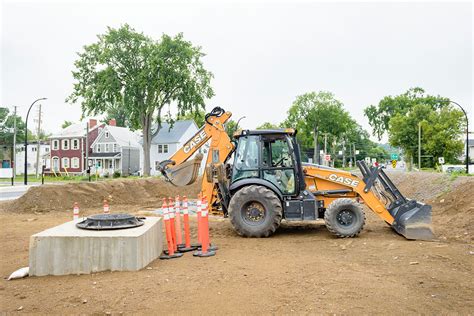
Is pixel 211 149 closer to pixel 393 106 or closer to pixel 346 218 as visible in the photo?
pixel 346 218

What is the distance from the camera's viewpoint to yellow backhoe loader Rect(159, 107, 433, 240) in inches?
380

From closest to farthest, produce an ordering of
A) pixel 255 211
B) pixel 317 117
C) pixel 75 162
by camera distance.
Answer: pixel 255 211 → pixel 75 162 → pixel 317 117

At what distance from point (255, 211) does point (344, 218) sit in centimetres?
207

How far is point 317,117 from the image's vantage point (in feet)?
244

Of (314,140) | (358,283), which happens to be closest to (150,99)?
(358,283)

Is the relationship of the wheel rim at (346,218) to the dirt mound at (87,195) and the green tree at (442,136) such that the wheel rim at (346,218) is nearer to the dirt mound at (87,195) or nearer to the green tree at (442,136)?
the dirt mound at (87,195)

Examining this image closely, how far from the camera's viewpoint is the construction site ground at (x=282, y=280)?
5.14 metres

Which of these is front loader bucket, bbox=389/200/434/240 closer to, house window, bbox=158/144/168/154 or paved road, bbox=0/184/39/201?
paved road, bbox=0/184/39/201

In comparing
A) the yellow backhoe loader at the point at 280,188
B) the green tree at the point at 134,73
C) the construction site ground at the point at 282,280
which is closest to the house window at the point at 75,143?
the green tree at the point at 134,73

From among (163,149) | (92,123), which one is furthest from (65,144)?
(163,149)

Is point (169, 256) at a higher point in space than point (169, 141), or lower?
lower

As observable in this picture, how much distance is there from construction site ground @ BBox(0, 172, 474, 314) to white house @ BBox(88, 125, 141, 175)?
161ft

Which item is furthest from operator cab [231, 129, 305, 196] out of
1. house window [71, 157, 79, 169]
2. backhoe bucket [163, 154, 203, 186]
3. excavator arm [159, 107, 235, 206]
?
house window [71, 157, 79, 169]

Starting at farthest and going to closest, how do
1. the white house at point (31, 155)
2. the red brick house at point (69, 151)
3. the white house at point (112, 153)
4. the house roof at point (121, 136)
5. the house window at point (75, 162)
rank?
1. the white house at point (31, 155)
2. the house roof at point (121, 136)
3. the house window at point (75, 162)
4. the red brick house at point (69, 151)
5. the white house at point (112, 153)
